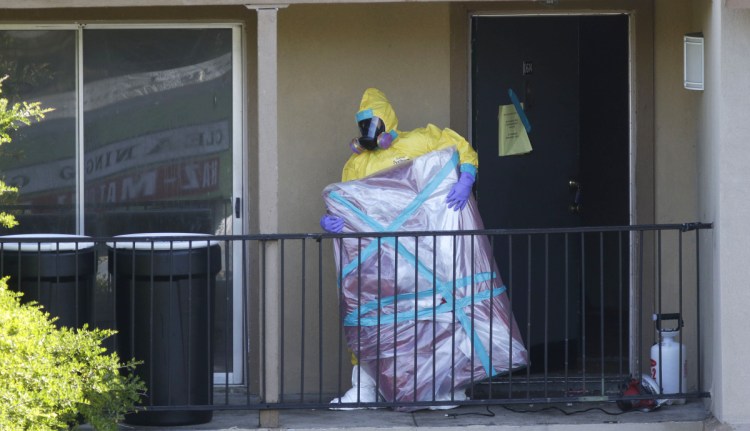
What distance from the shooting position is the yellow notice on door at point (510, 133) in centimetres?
795

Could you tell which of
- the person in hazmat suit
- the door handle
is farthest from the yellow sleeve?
the door handle

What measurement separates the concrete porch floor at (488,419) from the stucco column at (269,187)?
0.24 meters

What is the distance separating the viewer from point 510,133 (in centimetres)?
798

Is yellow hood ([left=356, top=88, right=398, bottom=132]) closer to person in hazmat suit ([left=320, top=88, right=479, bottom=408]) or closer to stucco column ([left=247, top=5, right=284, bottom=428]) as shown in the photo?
person in hazmat suit ([left=320, top=88, right=479, bottom=408])

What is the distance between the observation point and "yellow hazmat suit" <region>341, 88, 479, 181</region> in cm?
727

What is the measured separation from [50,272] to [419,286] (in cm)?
200

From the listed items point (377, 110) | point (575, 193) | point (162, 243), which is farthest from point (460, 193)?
point (162, 243)

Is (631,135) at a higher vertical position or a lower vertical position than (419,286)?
higher

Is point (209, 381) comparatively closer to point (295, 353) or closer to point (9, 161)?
point (295, 353)

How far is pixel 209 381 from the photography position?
702cm

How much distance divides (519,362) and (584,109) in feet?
6.14

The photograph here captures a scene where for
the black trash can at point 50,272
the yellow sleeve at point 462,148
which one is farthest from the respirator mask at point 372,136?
the black trash can at point 50,272

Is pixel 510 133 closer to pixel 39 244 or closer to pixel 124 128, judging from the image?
pixel 124 128

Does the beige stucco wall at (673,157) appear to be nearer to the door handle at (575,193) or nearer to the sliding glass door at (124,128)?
the door handle at (575,193)
